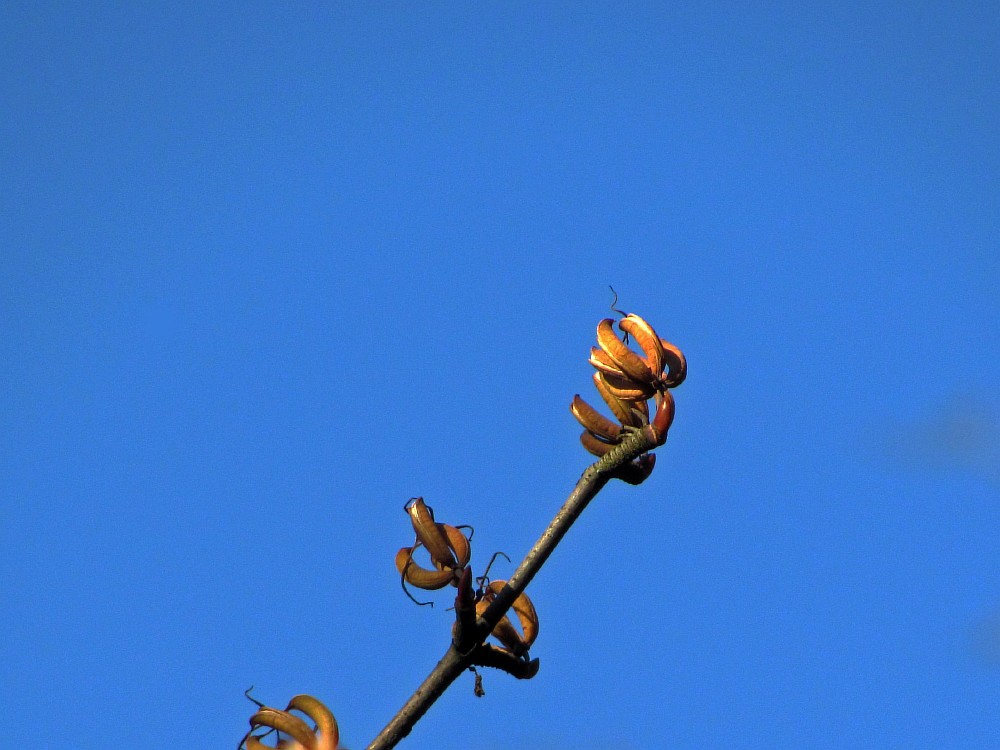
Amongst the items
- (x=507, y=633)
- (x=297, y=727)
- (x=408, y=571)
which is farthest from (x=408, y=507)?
(x=297, y=727)

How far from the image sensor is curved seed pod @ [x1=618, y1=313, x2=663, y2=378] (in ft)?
15.2

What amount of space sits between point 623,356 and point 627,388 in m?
0.12

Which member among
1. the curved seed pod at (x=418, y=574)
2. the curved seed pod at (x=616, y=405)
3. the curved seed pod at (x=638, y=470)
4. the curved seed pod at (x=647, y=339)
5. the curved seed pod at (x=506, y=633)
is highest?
the curved seed pod at (x=647, y=339)

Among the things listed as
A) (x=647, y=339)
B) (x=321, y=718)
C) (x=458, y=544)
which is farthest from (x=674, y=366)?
(x=321, y=718)

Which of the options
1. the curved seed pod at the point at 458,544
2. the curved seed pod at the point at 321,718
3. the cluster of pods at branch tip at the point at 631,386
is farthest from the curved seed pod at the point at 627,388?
the curved seed pod at the point at 321,718

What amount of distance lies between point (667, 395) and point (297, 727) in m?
1.72

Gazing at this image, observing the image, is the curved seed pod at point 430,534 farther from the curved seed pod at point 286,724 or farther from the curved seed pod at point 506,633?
the curved seed pod at point 286,724

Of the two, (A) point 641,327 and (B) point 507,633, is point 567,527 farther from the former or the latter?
(A) point 641,327

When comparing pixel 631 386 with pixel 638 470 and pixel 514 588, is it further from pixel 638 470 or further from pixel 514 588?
pixel 514 588

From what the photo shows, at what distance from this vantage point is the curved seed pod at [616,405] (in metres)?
4.58

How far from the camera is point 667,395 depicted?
4.55 meters

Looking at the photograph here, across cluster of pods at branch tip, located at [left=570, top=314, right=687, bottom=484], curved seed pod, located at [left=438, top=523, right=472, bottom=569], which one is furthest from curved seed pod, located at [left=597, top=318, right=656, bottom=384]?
curved seed pod, located at [left=438, top=523, right=472, bottom=569]

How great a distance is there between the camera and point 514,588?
423 centimetres

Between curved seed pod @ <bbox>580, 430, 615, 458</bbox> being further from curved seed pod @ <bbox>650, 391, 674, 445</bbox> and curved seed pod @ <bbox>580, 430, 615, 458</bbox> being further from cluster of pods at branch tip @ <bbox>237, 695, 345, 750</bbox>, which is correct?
cluster of pods at branch tip @ <bbox>237, 695, 345, 750</bbox>
